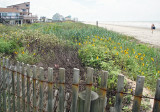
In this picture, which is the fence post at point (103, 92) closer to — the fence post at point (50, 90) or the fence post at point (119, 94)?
the fence post at point (119, 94)

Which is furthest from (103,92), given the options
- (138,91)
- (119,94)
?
(138,91)

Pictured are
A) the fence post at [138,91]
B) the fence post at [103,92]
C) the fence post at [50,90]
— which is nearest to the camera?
the fence post at [138,91]

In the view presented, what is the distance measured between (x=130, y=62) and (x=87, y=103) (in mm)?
4818

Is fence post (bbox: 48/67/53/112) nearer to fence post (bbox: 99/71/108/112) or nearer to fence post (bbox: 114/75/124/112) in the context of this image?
fence post (bbox: 99/71/108/112)

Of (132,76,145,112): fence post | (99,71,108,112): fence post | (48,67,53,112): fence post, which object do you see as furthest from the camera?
(48,67,53,112): fence post

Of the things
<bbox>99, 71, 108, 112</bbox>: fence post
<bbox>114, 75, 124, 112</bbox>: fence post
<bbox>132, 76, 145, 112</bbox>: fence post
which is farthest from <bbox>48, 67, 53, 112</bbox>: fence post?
<bbox>132, 76, 145, 112</bbox>: fence post

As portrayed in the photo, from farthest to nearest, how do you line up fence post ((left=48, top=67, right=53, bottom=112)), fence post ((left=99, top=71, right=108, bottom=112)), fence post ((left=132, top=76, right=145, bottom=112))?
1. fence post ((left=48, top=67, right=53, bottom=112))
2. fence post ((left=99, top=71, right=108, bottom=112))
3. fence post ((left=132, top=76, right=145, bottom=112))

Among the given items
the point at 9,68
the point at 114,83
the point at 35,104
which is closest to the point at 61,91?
the point at 35,104

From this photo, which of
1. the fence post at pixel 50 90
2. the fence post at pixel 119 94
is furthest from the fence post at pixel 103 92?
the fence post at pixel 50 90

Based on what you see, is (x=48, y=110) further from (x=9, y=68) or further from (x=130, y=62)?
(x=130, y=62)

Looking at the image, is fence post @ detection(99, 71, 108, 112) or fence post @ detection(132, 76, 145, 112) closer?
fence post @ detection(132, 76, 145, 112)

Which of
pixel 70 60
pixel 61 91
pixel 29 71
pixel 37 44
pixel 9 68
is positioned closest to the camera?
pixel 61 91

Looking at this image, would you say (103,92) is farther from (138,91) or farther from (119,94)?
(138,91)

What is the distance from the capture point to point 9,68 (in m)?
3.18
